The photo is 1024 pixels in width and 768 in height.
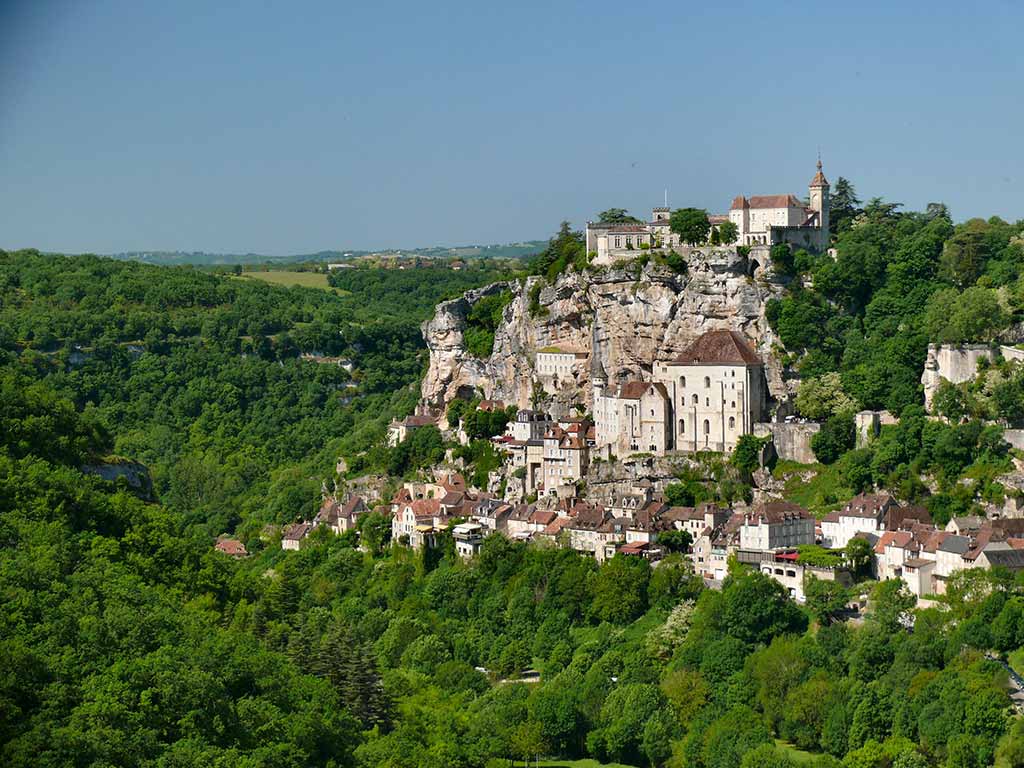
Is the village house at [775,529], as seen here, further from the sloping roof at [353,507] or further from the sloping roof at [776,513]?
the sloping roof at [353,507]

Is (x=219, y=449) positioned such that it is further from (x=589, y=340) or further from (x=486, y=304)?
(x=589, y=340)

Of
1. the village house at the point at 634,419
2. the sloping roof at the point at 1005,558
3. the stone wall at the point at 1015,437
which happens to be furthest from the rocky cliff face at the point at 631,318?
the sloping roof at the point at 1005,558

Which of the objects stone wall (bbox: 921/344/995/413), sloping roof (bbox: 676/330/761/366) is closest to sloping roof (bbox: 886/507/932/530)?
stone wall (bbox: 921/344/995/413)

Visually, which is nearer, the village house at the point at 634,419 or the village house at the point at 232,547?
the village house at the point at 634,419

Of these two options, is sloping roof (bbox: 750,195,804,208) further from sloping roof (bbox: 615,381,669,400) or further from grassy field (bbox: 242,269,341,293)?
grassy field (bbox: 242,269,341,293)

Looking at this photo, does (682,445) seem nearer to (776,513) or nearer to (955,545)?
(776,513)
